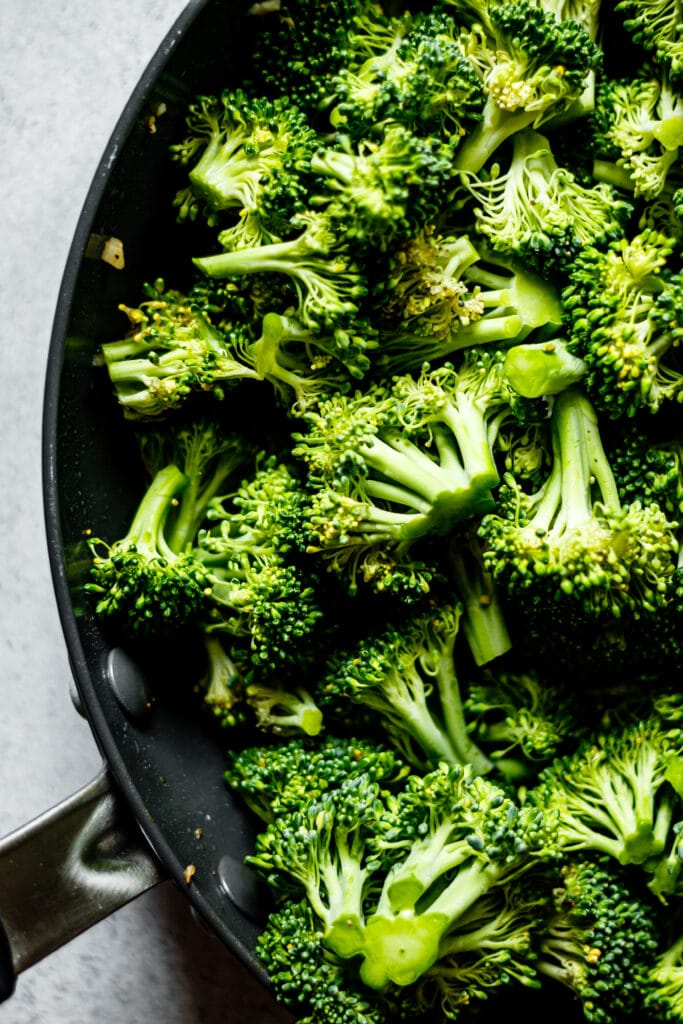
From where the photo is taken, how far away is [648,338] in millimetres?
1754

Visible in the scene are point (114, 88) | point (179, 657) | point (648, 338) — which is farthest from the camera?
point (114, 88)

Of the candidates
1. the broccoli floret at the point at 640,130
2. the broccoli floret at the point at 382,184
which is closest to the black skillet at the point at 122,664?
the broccoli floret at the point at 382,184

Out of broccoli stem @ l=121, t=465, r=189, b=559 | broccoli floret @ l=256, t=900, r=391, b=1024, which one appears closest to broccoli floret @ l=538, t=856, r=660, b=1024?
broccoli floret @ l=256, t=900, r=391, b=1024

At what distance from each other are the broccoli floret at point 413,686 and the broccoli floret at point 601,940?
0.27 meters

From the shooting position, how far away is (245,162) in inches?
72.4

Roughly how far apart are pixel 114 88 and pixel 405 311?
0.95 metres

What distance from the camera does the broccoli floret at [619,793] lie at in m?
1.80

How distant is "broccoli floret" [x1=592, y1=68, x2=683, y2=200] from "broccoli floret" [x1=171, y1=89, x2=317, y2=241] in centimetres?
53

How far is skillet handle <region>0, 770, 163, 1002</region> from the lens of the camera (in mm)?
1688

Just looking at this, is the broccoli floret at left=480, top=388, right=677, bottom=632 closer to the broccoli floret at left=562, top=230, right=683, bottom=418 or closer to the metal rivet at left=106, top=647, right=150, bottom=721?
the broccoli floret at left=562, top=230, right=683, bottom=418

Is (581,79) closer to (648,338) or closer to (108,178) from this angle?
(648,338)

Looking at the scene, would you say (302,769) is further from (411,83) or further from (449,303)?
(411,83)

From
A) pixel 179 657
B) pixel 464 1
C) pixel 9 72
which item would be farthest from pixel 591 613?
pixel 9 72

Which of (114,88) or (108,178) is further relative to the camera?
(114,88)
